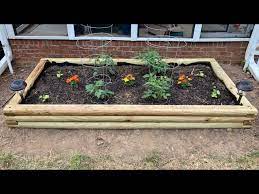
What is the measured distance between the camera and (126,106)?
10.2ft

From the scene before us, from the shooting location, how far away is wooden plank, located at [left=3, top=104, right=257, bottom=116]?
3.05 metres

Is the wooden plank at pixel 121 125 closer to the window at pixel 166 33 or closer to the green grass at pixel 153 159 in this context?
the green grass at pixel 153 159

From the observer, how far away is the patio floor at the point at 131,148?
9.06 ft

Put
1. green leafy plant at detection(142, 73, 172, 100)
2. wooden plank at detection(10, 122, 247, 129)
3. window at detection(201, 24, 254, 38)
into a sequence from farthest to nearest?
window at detection(201, 24, 254, 38) < green leafy plant at detection(142, 73, 172, 100) < wooden plank at detection(10, 122, 247, 129)

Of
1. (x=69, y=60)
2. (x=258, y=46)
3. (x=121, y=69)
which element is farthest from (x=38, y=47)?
(x=258, y=46)

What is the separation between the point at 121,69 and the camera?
415cm

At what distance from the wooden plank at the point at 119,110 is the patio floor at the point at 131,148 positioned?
0.28 metres

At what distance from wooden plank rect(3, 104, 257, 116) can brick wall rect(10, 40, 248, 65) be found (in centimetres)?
187

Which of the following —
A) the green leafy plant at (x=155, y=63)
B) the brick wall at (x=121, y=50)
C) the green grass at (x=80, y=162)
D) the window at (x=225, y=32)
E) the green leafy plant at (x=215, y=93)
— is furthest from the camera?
the brick wall at (x=121, y=50)

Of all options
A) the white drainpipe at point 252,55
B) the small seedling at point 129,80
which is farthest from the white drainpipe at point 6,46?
the white drainpipe at point 252,55

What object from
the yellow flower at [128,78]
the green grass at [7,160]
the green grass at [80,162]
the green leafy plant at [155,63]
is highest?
the green leafy plant at [155,63]

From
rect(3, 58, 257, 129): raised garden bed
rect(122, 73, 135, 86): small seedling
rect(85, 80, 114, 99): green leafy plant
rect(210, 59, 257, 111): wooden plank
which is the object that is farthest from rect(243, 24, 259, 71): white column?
rect(85, 80, 114, 99): green leafy plant

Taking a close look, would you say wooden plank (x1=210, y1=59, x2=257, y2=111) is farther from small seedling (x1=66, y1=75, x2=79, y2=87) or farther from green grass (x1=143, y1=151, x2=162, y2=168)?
small seedling (x1=66, y1=75, x2=79, y2=87)
